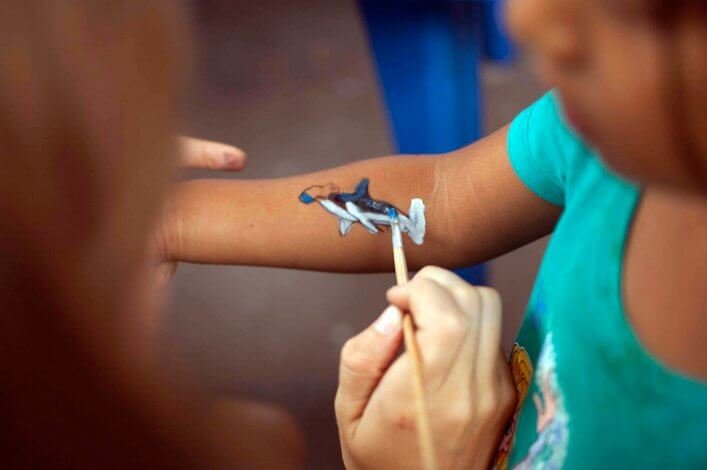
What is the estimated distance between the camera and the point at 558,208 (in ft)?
1.95

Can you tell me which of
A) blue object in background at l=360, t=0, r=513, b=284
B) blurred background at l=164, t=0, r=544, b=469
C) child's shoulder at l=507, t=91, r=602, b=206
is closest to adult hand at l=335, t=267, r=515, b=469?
child's shoulder at l=507, t=91, r=602, b=206

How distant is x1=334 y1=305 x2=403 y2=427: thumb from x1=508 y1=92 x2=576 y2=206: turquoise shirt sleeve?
7.2 inches

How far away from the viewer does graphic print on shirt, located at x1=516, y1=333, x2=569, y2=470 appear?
0.45 metres

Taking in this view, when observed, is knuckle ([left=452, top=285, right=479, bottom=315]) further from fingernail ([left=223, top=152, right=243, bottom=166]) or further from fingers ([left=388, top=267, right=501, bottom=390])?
fingernail ([left=223, top=152, right=243, bottom=166])

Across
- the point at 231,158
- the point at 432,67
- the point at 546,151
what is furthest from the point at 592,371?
the point at 432,67

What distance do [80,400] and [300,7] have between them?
3.44 feet

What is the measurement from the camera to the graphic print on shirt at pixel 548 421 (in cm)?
45

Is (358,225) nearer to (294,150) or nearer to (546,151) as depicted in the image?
(546,151)

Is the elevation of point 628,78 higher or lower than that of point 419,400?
higher

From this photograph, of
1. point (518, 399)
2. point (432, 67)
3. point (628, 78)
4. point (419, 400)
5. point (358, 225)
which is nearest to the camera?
point (628, 78)

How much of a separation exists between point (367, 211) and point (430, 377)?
227 mm

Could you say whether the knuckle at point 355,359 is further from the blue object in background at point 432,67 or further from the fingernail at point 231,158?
the blue object in background at point 432,67

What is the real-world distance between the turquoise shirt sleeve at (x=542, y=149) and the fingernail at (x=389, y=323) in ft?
0.58

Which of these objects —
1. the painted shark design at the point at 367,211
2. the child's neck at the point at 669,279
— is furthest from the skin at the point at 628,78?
the painted shark design at the point at 367,211
